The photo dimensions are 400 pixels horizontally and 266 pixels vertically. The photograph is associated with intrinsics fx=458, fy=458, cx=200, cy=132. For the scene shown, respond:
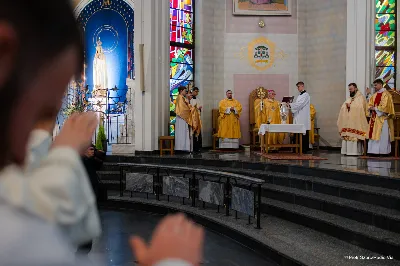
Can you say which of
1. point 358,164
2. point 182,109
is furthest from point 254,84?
point 358,164

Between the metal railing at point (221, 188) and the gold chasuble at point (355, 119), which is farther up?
the gold chasuble at point (355, 119)

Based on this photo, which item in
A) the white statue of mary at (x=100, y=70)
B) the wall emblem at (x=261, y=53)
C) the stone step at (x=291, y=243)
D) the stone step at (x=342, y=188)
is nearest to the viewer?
the stone step at (x=291, y=243)

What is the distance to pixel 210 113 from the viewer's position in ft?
49.5

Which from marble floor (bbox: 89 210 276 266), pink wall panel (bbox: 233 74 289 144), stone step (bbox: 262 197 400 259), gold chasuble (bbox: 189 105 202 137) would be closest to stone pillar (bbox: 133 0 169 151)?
gold chasuble (bbox: 189 105 202 137)

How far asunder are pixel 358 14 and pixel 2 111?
12878 millimetres

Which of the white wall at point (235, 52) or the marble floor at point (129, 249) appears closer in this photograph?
the marble floor at point (129, 249)

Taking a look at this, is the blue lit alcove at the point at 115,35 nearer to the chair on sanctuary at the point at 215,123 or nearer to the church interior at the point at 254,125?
the church interior at the point at 254,125

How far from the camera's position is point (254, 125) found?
14836 mm

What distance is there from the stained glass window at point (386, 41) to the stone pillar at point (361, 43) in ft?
6.36

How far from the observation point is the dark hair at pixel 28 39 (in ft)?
1.54

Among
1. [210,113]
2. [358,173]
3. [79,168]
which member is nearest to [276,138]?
[210,113]

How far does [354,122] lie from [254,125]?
4.10 metres

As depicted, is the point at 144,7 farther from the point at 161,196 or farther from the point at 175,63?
the point at 161,196

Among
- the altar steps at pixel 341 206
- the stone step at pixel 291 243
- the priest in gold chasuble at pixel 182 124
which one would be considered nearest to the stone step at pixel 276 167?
the altar steps at pixel 341 206
